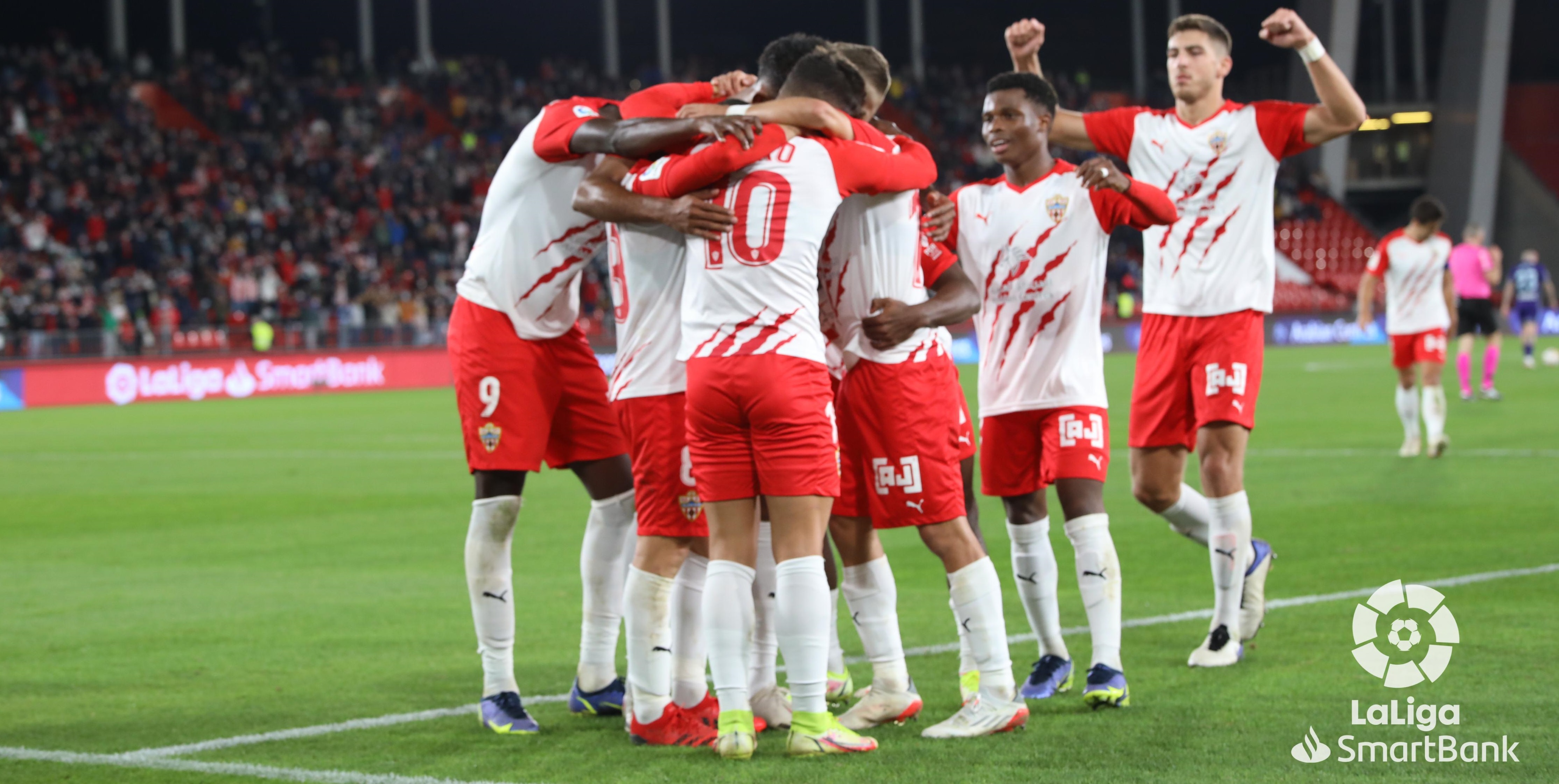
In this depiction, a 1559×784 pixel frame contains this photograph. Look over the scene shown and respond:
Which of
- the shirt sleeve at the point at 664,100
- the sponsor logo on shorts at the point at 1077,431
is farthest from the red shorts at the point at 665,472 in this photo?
the sponsor logo on shorts at the point at 1077,431

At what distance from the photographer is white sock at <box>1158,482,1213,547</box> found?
20.6 ft

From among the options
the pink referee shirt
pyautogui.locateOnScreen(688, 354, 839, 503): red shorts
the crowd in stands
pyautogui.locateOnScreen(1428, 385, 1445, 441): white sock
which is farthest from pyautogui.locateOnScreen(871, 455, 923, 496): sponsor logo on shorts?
the crowd in stands

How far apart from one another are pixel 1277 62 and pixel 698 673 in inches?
2134

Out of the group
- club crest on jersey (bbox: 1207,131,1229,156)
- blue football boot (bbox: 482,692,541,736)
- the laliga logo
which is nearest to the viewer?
blue football boot (bbox: 482,692,541,736)

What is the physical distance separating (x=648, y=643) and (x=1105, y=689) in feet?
4.84

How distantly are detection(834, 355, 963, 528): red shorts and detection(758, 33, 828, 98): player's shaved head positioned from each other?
0.90 metres

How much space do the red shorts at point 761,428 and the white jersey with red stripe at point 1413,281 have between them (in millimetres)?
11253

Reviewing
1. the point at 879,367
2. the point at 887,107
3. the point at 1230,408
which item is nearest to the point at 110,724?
the point at 879,367

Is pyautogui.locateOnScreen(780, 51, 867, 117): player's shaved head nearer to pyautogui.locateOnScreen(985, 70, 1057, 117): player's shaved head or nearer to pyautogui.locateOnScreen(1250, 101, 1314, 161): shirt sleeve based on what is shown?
pyautogui.locateOnScreen(985, 70, 1057, 117): player's shaved head

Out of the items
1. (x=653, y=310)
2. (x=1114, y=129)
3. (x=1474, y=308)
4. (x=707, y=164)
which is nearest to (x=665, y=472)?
(x=653, y=310)

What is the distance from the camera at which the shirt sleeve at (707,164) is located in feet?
14.4

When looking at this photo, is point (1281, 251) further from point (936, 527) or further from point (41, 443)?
point (936, 527)

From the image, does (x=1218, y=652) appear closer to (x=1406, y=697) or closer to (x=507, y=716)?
(x=1406, y=697)

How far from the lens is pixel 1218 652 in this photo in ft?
18.7
